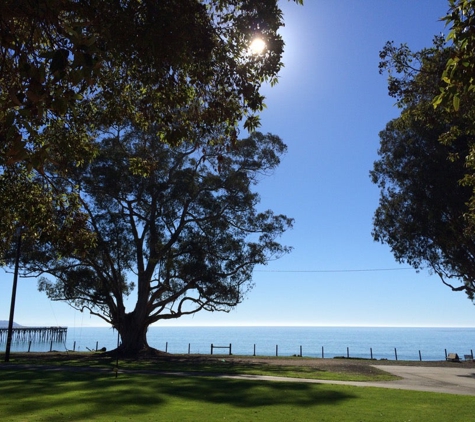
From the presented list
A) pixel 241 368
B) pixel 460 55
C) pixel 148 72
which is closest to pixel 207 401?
pixel 148 72

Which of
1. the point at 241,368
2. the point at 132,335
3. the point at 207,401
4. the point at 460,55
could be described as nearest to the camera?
the point at 460,55

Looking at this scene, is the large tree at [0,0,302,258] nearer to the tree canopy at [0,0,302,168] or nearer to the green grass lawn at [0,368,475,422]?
the tree canopy at [0,0,302,168]

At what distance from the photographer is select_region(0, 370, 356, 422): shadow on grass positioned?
11242mm

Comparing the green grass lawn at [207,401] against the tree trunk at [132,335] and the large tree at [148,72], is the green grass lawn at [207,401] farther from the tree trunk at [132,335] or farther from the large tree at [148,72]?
the tree trunk at [132,335]

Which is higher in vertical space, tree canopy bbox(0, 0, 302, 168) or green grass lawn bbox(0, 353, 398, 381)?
tree canopy bbox(0, 0, 302, 168)

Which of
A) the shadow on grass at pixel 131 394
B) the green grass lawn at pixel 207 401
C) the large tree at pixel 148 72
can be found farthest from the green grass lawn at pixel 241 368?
the large tree at pixel 148 72

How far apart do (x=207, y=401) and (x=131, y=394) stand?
90.9 inches

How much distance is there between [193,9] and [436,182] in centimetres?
2321

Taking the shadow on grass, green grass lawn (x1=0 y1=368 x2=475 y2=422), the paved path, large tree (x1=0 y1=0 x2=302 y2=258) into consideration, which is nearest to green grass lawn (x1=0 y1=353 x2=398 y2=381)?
the paved path

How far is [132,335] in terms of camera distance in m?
36.9

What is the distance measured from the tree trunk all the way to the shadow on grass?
1821cm

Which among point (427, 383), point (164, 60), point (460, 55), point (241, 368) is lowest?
point (427, 383)

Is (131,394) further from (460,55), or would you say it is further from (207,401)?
(460,55)

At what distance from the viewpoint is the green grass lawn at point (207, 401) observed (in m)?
10.7
